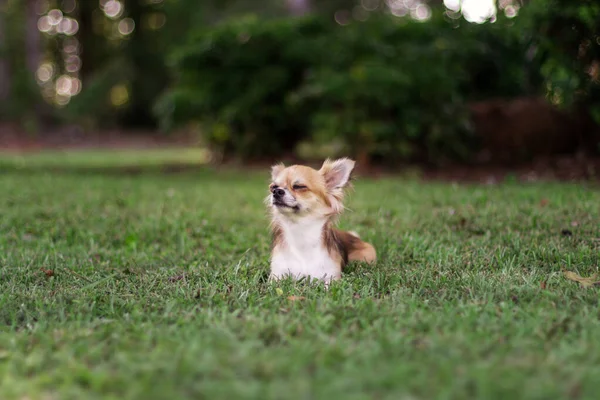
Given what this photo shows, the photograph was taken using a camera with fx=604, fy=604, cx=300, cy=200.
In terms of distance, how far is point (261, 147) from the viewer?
12.6 metres

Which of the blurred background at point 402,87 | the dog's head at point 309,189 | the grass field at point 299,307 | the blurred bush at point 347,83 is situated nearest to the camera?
the grass field at point 299,307

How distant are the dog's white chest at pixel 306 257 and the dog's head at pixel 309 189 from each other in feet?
0.41

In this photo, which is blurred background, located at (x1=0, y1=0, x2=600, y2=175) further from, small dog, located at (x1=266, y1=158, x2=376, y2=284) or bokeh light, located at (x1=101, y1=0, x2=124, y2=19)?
bokeh light, located at (x1=101, y1=0, x2=124, y2=19)

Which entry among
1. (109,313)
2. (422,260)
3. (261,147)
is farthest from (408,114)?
(109,313)

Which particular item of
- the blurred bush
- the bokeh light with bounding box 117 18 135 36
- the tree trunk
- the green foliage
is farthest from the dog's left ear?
the bokeh light with bounding box 117 18 135 36

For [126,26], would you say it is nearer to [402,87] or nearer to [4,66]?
[4,66]

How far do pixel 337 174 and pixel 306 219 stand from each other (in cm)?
46

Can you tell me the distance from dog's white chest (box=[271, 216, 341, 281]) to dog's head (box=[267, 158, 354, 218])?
0.13m

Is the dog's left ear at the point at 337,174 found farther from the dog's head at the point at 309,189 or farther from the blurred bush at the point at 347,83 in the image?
the blurred bush at the point at 347,83

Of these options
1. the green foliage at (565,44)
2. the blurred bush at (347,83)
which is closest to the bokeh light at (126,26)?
the blurred bush at (347,83)

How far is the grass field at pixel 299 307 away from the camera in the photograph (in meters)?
2.57

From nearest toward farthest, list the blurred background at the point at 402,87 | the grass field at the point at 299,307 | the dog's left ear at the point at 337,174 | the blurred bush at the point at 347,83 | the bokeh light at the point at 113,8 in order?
1. the grass field at the point at 299,307
2. the dog's left ear at the point at 337,174
3. the blurred background at the point at 402,87
4. the blurred bush at the point at 347,83
5. the bokeh light at the point at 113,8

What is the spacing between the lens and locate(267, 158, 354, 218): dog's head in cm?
426

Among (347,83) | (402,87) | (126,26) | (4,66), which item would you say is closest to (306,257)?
(347,83)
